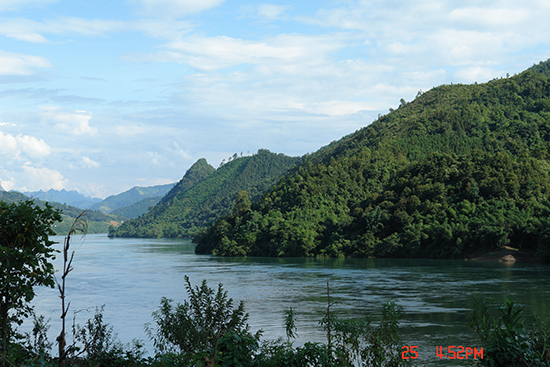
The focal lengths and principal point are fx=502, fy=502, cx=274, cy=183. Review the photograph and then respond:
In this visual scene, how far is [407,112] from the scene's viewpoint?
14725 cm

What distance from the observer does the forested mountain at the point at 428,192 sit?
232 feet

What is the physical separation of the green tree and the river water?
13283 millimetres

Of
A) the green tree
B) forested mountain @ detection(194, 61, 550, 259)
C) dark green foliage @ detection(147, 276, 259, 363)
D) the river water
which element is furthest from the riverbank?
the green tree

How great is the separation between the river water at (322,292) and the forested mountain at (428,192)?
8278mm

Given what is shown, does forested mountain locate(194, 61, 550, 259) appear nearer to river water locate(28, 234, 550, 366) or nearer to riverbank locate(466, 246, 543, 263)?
riverbank locate(466, 246, 543, 263)

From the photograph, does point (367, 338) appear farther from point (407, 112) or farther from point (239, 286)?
point (407, 112)

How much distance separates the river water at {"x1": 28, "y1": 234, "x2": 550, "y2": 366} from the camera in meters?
26.0

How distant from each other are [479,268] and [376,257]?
23370 mm

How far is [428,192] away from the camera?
81562mm

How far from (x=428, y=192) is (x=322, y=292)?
153ft

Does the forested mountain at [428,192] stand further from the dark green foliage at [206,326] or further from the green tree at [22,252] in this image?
the green tree at [22,252]

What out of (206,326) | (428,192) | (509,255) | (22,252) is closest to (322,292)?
(206,326)

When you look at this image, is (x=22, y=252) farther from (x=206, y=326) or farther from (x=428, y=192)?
(x=428, y=192)

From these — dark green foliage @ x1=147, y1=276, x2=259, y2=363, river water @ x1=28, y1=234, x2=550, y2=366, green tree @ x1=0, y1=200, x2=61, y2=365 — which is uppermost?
green tree @ x1=0, y1=200, x2=61, y2=365
